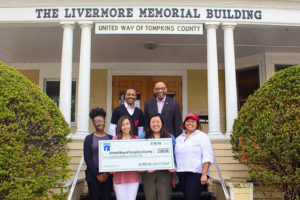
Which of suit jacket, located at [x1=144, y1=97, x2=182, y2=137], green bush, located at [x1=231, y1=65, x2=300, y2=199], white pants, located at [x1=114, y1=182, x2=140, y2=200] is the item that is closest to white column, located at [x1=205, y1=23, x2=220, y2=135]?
green bush, located at [x1=231, y1=65, x2=300, y2=199]

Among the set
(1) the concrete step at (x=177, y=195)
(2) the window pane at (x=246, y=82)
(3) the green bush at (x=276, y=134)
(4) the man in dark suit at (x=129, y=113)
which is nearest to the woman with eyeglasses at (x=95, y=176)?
(4) the man in dark suit at (x=129, y=113)

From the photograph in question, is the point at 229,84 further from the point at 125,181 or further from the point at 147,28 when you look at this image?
the point at 125,181

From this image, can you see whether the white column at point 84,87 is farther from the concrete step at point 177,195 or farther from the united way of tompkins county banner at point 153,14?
the concrete step at point 177,195

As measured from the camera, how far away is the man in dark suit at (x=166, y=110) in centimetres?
473

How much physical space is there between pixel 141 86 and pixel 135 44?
2.20 metres

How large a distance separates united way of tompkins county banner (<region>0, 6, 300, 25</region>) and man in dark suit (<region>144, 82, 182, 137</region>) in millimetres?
2854

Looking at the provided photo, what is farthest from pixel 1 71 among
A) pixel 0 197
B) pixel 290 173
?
pixel 290 173

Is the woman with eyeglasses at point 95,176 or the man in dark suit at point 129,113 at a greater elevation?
the man in dark suit at point 129,113

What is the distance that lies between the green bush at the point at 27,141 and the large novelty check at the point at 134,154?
3.08ft

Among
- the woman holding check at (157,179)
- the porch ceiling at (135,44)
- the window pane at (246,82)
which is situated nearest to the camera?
the woman holding check at (157,179)

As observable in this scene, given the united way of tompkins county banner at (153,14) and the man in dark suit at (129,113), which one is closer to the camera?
the man in dark suit at (129,113)

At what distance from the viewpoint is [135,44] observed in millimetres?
8922

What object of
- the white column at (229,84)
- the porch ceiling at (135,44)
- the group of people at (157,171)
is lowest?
the group of people at (157,171)

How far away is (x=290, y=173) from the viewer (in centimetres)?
408
